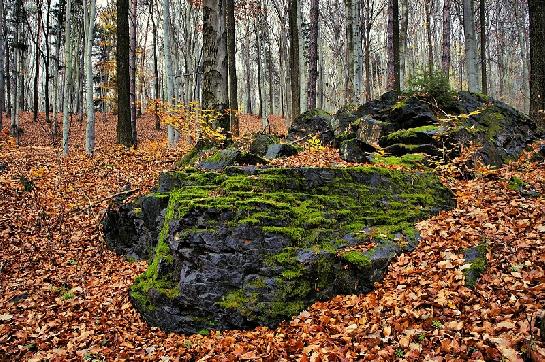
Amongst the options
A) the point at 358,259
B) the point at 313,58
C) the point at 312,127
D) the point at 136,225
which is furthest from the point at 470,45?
the point at 136,225

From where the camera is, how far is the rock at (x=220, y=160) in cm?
876

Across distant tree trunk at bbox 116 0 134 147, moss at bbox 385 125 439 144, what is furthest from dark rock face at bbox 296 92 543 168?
distant tree trunk at bbox 116 0 134 147

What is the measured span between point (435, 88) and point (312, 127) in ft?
14.0

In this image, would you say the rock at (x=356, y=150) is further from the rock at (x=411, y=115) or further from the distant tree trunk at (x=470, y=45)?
the distant tree trunk at (x=470, y=45)

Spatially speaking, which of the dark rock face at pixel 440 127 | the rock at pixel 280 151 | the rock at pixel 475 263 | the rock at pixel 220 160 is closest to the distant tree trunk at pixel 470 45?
the dark rock face at pixel 440 127

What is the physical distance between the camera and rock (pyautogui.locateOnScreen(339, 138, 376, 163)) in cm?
970

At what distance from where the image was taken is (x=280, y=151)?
1097cm

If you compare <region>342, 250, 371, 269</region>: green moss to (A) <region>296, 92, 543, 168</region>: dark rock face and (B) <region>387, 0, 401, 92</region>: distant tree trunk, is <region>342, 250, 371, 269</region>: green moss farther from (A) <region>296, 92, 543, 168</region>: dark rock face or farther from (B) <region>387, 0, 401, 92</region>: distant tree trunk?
(B) <region>387, 0, 401, 92</region>: distant tree trunk

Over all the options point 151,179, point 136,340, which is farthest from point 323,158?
point 136,340

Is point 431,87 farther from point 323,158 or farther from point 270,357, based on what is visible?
point 270,357

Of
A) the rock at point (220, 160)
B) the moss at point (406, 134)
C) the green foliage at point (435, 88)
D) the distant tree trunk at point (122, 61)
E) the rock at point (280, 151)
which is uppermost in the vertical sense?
the distant tree trunk at point (122, 61)

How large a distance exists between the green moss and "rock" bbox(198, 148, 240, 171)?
3806 mm

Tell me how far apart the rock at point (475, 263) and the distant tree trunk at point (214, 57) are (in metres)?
6.48

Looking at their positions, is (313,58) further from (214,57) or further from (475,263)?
(475,263)
